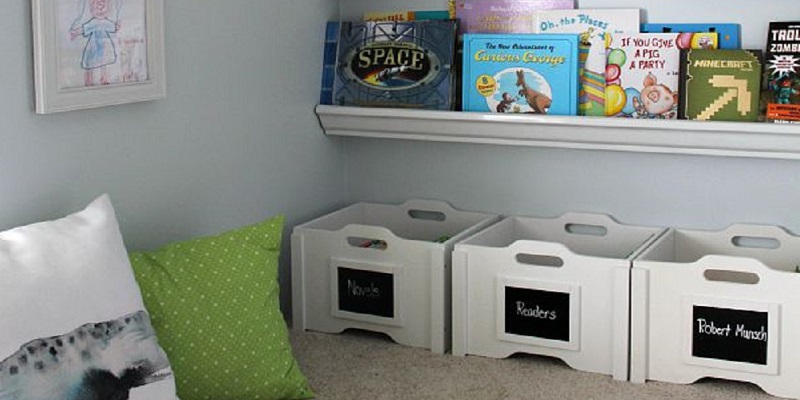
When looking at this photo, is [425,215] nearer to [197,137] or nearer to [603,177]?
[603,177]

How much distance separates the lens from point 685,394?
250 centimetres

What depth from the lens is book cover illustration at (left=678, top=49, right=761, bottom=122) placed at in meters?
2.62

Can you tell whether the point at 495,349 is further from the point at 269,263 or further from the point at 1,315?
the point at 1,315

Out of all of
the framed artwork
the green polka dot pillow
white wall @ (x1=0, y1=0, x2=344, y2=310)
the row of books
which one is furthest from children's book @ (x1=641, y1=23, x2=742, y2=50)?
the framed artwork

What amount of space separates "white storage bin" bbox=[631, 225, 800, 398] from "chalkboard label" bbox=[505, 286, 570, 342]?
16 cm

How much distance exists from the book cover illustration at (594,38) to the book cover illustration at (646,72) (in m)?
0.02

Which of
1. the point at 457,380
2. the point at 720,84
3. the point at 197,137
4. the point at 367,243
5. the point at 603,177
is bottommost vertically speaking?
the point at 457,380

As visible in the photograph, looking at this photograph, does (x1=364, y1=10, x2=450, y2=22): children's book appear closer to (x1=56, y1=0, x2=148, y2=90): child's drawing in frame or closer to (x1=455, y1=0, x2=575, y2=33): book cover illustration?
(x1=455, y1=0, x2=575, y2=33): book cover illustration

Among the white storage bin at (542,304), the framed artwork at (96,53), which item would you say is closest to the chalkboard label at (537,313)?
the white storage bin at (542,304)

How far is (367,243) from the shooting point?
9.56ft

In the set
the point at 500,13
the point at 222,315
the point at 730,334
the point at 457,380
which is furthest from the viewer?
the point at 500,13

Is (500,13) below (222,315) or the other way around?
the other way around

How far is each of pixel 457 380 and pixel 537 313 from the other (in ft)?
0.78

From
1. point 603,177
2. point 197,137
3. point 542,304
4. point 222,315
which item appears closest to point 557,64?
point 603,177
